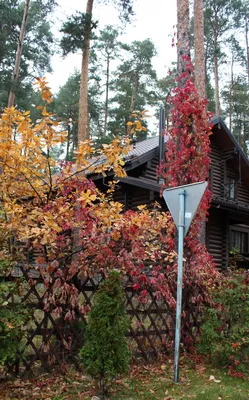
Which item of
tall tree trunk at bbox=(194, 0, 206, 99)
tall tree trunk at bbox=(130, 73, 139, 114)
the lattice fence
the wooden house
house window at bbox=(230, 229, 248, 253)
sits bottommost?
the lattice fence

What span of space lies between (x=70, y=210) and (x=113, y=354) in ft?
6.16

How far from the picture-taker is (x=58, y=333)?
194 inches

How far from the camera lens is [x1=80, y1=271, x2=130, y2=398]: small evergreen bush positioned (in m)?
4.22

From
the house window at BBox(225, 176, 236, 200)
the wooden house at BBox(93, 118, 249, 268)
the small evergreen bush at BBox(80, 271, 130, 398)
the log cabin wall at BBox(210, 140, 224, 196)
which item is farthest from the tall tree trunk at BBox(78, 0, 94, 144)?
the house window at BBox(225, 176, 236, 200)

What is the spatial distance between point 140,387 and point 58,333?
4.16 ft

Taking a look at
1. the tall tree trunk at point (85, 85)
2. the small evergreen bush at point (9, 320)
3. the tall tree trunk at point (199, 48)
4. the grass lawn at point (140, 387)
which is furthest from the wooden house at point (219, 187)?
the small evergreen bush at point (9, 320)

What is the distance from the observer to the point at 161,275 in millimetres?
5633

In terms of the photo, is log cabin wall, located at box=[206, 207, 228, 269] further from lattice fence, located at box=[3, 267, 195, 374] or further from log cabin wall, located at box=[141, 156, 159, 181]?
lattice fence, located at box=[3, 267, 195, 374]

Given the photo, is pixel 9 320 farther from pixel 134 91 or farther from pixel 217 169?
pixel 134 91

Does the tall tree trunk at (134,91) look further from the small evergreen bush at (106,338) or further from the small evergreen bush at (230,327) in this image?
the small evergreen bush at (106,338)

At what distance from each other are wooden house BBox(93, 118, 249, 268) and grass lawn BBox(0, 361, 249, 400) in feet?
22.7

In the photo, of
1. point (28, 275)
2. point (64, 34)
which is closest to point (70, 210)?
point (28, 275)

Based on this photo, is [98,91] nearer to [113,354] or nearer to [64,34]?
[64,34]

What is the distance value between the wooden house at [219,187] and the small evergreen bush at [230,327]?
5.95 m
